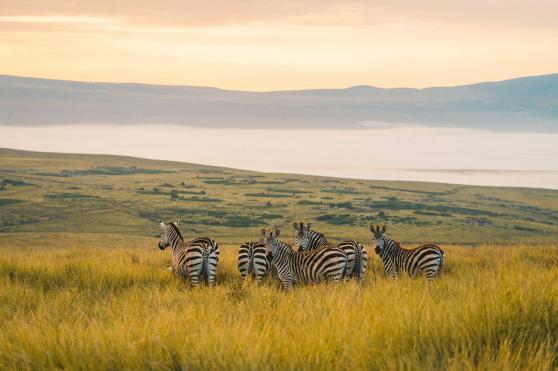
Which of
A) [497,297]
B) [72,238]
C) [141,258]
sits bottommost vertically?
[72,238]

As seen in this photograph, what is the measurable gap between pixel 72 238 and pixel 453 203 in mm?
91866

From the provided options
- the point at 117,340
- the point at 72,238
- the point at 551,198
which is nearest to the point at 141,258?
the point at 117,340

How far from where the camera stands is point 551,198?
17100cm

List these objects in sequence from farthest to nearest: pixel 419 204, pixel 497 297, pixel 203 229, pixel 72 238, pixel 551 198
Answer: pixel 551 198 < pixel 419 204 < pixel 203 229 < pixel 72 238 < pixel 497 297

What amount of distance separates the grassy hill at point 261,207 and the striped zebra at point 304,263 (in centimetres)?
6730

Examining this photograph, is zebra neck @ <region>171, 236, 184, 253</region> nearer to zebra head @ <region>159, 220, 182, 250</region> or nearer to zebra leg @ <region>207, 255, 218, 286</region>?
zebra head @ <region>159, 220, 182, 250</region>

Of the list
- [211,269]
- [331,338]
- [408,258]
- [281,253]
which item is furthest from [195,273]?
[331,338]

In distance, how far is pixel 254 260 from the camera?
17953mm

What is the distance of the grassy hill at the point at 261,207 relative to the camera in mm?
105250

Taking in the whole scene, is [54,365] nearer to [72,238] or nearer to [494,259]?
[494,259]

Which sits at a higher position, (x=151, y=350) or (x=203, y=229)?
(x=151, y=350)

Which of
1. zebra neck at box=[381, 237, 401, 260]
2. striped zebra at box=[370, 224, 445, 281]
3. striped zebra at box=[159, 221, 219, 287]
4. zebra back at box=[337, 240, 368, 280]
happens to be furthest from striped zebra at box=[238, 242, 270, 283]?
zebra neck at box=[381, 237, 401, 260]

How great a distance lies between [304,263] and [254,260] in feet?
5.09

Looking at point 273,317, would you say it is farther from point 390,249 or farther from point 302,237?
point 302,237
